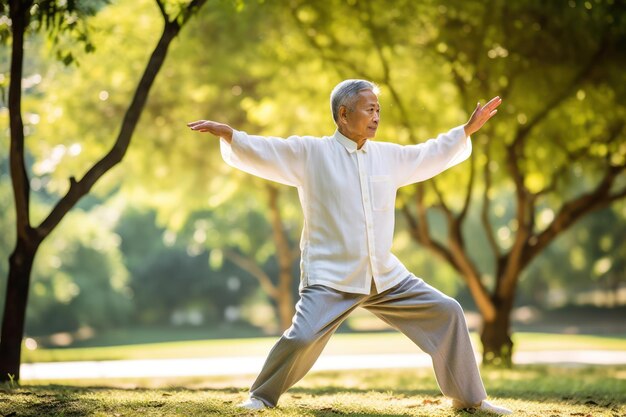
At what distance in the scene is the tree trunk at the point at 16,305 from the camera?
8319 mm

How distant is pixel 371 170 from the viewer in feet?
19.1

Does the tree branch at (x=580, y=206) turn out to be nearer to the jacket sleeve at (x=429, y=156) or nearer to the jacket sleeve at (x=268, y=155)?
the jacket sleeve at (x=429, y=156)

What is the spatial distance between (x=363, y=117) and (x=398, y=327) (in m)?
1.45

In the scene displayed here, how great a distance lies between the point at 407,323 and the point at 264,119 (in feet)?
37.0

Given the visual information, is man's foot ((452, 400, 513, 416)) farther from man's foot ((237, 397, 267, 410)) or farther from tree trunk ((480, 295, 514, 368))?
tree trunk ((480, 295, 514, 368))

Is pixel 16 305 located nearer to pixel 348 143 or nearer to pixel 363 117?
pixel 348 143

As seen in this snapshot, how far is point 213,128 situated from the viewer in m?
5.53

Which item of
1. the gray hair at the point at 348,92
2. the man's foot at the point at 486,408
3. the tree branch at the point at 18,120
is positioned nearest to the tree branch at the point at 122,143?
the tree branch at the point at 18,120

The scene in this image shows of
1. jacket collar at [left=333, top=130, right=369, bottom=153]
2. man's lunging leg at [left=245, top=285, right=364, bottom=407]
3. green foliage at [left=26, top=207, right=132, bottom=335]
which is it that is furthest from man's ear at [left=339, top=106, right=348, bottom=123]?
green foliage at [left=26, top=207, right=132, bottom=335]

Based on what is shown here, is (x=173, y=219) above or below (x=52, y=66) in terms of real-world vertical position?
below

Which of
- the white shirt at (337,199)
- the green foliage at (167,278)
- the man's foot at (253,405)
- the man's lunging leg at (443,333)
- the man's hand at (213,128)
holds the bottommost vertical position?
the man's foot at (253,405)

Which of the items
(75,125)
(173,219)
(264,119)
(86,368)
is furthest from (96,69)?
(173,219)

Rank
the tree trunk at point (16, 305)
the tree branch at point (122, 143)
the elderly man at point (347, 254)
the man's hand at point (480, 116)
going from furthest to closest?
the tree branch at point (122, 143), the tree trunk at point (16, 305), the man's hand at point (480, 116), the elderly man at point (347, 254)

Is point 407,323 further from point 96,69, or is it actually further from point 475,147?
point 96,69
